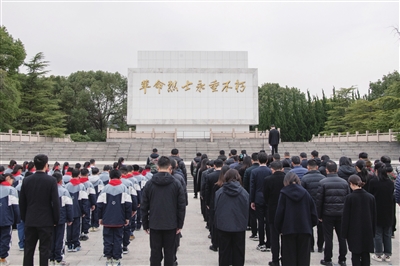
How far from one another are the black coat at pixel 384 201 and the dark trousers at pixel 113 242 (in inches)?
152

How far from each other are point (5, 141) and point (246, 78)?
61.2 feet

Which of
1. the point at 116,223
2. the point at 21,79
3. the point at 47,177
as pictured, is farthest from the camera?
the point at 21,79

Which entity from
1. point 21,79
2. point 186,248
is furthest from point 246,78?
point 186,248

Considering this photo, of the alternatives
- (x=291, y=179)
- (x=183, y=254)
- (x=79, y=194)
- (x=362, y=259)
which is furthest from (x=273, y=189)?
(x=79, y=194)

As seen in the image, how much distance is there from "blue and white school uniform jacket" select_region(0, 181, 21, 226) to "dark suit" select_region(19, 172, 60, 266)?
3.08 feet

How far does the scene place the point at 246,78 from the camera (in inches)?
1124

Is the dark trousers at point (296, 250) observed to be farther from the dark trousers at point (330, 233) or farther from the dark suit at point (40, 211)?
the dark suit at point (40, 211)

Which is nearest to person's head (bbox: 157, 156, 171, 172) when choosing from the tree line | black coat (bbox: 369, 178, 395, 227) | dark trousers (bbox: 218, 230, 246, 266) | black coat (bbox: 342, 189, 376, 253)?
dark trousers (bbox: 218, 230, 246, 266)

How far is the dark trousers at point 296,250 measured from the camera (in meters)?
3.84

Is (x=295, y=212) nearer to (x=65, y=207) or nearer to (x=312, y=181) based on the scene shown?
(x=312, y=181)

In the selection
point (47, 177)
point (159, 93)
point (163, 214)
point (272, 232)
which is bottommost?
point (272, 232)

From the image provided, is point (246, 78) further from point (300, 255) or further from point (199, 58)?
point (300, 255)

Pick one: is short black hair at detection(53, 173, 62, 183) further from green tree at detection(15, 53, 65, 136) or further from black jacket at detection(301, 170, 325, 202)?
green tree at detection(15, 53, 65, 136)

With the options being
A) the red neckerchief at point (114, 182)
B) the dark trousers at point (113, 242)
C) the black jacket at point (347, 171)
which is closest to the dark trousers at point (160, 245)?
the dark trousers at point (113, 242)
